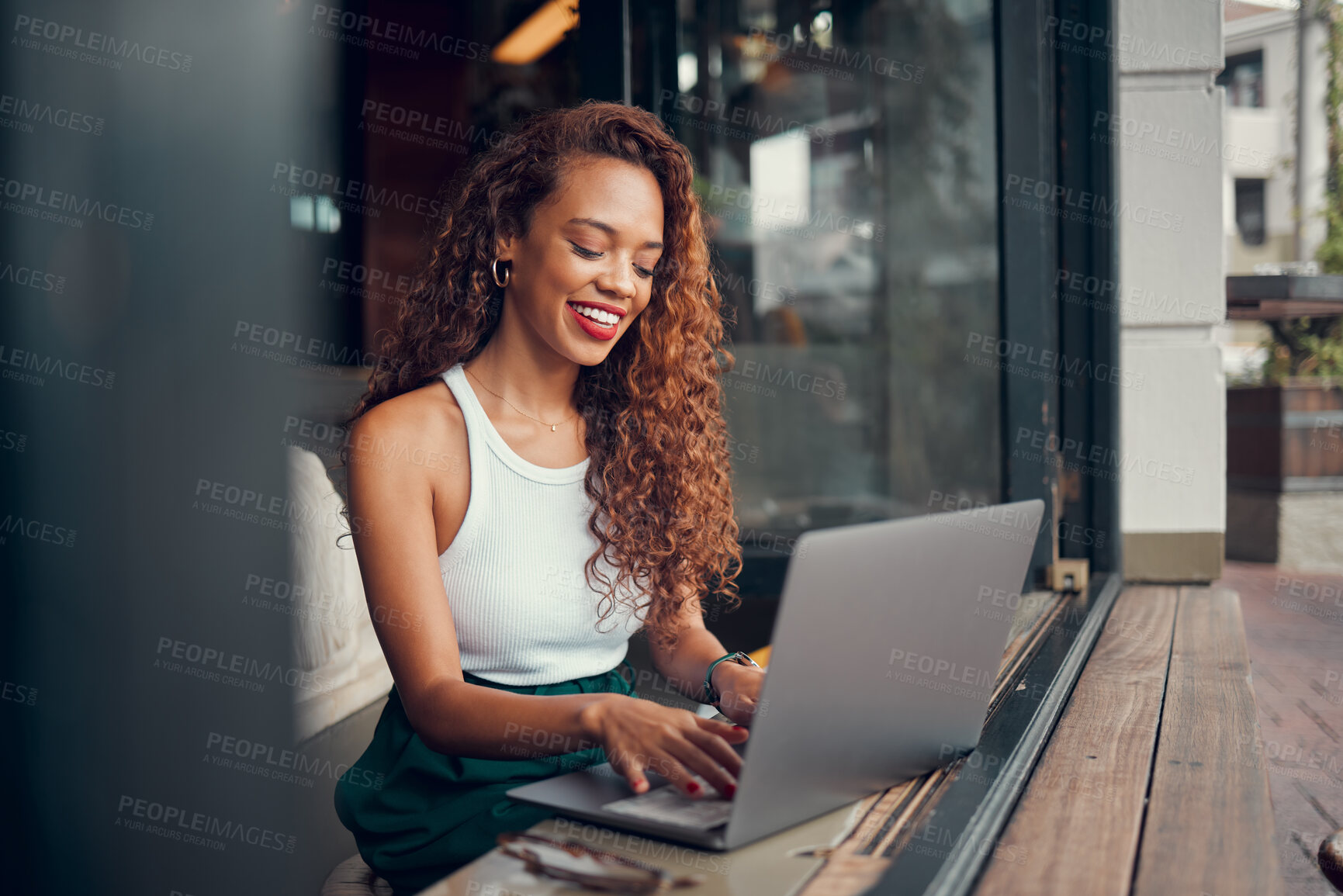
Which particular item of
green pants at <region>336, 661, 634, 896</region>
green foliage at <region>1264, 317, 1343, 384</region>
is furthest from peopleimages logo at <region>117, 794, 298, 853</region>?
green foliage at <region>1264, 317, 1343, 384</region>

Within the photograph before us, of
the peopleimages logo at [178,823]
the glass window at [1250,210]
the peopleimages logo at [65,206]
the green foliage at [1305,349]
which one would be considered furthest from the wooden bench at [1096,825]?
Answer: the glass window at [1250,210]

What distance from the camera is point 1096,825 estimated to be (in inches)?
36.0

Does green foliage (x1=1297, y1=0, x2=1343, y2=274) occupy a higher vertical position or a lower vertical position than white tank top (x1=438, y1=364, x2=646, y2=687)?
higher

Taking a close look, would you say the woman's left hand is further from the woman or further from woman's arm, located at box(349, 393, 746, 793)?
woman's arm, located at box(349, 393, 746, 793)

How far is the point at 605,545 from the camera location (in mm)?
1388

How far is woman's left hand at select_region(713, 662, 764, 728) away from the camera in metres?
1.21

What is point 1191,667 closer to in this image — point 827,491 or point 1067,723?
point 1067,723

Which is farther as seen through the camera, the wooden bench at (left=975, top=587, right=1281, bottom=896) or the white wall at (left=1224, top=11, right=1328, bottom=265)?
the white wall at (left=1224, top=11, right=1328, bottom=265)

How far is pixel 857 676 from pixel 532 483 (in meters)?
0.63

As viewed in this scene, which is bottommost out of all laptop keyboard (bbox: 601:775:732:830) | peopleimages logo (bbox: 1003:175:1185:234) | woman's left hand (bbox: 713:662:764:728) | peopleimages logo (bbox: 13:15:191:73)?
woman's left hand (bbox: 713:662:764:728)

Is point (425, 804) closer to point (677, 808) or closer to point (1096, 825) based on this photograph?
point (677, 808)

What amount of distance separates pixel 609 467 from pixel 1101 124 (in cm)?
167

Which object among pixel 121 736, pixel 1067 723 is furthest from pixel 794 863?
pixel 121 736

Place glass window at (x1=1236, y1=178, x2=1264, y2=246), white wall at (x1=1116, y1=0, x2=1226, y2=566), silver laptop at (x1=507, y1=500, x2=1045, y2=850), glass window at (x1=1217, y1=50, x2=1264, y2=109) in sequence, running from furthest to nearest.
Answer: glass window at (x1=1236, y1=178, x2=1264, y2=246) < glass window at (x1=1217, y1=50, x2=1264, y2=109) < white wall at (x1=1116, y1=0, x2=1226, y2=566) < silver laptop at (x1=507, y1=500, x2=1045, y2=850)
